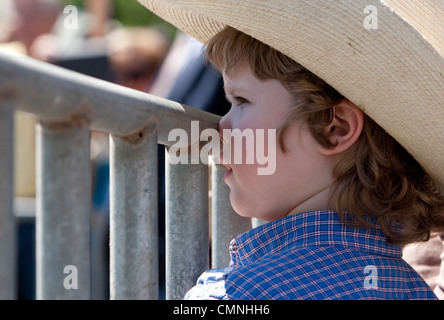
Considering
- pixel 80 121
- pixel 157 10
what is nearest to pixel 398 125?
pixel 157 10

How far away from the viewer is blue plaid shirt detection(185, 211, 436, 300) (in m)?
1.20

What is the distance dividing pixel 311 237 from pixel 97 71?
3.15m

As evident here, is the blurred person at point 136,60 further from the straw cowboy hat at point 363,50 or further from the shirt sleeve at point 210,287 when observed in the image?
the shirt sleeve at point 210,287

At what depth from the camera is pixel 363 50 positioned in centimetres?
124

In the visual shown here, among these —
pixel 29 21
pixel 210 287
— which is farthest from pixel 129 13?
pixel 210 287

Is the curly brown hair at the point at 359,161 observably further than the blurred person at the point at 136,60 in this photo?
No

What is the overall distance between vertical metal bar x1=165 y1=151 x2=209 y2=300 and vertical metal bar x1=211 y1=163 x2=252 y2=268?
9.5 inches

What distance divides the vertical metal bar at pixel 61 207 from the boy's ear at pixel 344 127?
772 mm

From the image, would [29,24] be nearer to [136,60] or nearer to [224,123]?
[136,60]

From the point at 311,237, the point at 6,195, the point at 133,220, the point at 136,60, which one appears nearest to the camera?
the point at 6,195

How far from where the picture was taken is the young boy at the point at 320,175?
4.26ft

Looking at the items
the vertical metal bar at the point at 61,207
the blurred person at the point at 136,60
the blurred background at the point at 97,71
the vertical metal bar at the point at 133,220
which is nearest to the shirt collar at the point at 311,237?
the vertical metal bar at the point at 133,220
